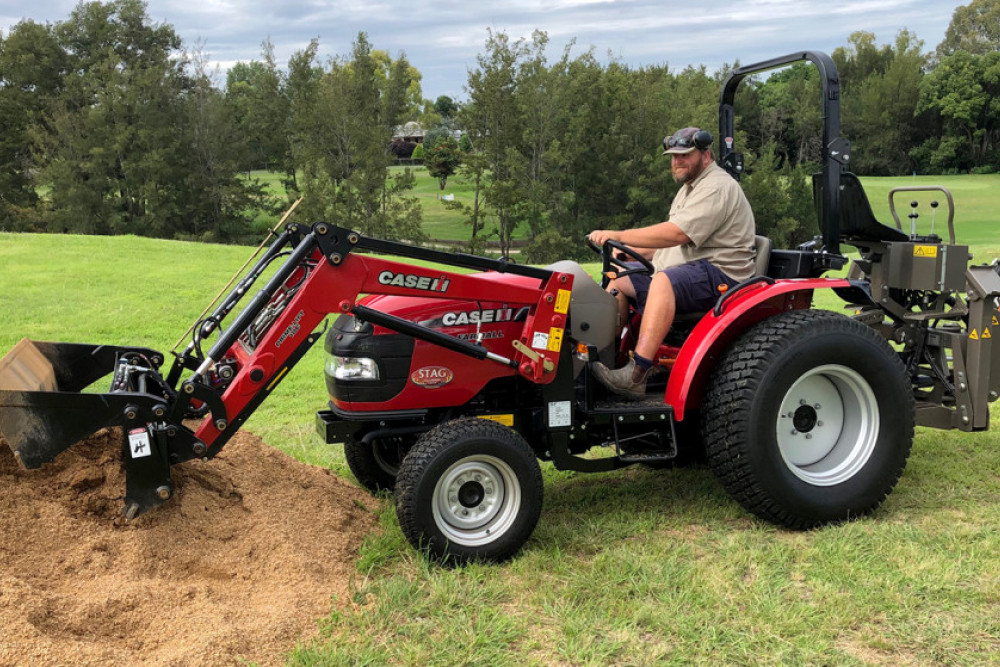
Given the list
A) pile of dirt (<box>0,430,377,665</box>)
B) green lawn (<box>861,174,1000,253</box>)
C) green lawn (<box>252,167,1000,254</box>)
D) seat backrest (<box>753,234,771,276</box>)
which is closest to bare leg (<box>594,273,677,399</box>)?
seat backrest (<box>753,234,771,276</box>)

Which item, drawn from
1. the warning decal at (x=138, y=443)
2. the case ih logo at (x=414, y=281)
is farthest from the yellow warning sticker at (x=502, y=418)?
the warning decal at (x=138, y=443)

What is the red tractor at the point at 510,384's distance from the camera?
3811 millimetres

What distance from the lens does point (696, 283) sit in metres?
4.51

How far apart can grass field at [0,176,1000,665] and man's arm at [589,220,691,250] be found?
4.77 feet

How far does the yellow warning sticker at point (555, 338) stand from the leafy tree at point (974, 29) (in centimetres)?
10243

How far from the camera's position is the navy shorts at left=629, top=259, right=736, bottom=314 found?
449 centimetres

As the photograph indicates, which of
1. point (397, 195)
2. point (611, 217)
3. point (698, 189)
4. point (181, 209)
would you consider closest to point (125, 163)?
point (181, 209)

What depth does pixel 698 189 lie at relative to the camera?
15.0 ft

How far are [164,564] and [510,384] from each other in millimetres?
1840

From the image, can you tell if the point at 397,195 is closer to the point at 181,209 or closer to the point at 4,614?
the point at 181,209

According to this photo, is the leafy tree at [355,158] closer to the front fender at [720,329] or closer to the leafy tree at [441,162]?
the leafy tree at [441,162]

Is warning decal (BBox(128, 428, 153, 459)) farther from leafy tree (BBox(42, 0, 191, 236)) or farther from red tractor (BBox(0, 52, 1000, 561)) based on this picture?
leafy tree (BBox(42, 0, 191, 236))

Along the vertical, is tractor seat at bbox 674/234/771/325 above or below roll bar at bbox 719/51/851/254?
below

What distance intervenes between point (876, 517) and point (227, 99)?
5354 centimetres
